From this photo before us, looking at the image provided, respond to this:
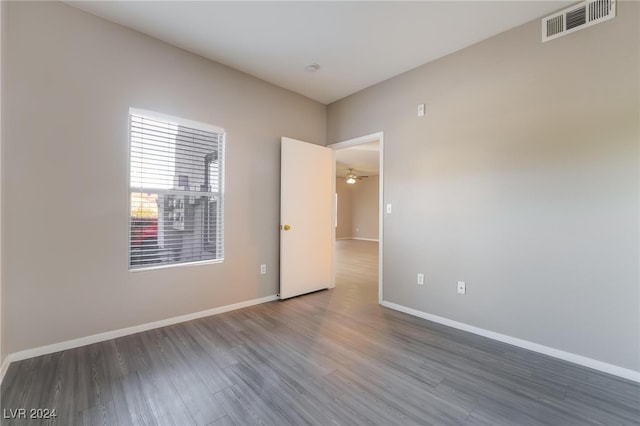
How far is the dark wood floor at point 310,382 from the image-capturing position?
60.7 inches

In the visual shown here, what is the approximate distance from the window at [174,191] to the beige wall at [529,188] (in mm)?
2224

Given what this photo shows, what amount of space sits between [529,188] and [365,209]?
9251mm

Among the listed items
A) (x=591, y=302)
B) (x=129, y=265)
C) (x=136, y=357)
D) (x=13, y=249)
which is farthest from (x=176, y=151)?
(x=591, y=302)

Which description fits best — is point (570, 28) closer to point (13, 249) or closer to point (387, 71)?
point (387, 71)

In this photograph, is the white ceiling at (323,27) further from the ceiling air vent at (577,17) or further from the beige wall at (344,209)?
the beige wall at (344,209)

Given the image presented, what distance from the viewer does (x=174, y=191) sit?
9.23 ft

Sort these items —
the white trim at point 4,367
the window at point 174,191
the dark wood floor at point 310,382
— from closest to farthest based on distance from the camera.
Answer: the dark wood floor at point 310,382
the white trim at point 4,367
the window at point 174,191

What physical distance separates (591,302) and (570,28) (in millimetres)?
2183

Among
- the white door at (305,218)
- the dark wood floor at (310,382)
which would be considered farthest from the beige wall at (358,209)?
the dark wood floor at (310,382)

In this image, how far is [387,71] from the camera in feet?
10.5

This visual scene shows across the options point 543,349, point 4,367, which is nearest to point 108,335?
point 4,367

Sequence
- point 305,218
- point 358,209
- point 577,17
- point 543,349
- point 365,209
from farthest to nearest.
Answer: point 358,209
point 365,209
point 305,218
point 543,349
point 577,17

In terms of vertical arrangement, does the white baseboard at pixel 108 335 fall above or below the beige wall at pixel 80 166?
below

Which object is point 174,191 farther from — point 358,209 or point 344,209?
point 358,209
